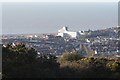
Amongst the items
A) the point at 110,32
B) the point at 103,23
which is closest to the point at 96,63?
the point at 110,32

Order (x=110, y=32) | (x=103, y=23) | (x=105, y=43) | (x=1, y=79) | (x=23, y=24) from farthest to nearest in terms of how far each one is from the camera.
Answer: (x=103, y=23), (x=23, y=24), (x=110, y=32), (x=105, y=43), (x=1, y=79)

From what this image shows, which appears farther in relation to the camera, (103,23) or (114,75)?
(103,23)

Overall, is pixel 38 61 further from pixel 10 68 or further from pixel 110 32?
pixel 110 32

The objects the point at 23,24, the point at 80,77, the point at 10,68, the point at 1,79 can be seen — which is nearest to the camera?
the point at 1,79

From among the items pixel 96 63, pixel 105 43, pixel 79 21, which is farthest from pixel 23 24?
pixel 96 63

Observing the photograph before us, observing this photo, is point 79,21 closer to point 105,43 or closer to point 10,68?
point 105,43

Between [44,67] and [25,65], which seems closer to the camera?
[25,65]
